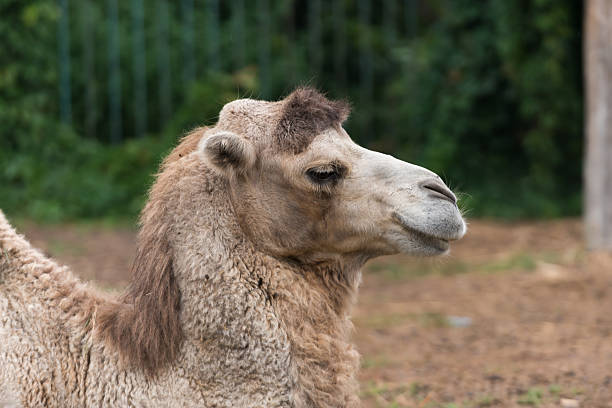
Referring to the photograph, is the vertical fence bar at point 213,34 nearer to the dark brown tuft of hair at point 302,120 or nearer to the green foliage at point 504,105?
the green foliage at point 504,105

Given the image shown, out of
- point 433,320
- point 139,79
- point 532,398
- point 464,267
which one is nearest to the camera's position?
point 532,398

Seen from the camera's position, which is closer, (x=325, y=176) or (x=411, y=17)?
(x=325, y=176)

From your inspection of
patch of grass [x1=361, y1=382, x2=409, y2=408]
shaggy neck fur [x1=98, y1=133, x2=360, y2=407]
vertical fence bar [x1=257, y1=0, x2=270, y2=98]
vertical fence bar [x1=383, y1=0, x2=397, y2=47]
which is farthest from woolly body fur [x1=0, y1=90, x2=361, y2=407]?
vertical fence bar [x1=383, y1=0, x2=397, y2=47]

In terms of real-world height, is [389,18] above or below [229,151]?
below

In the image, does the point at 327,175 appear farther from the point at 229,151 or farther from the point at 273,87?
the point at 273,87

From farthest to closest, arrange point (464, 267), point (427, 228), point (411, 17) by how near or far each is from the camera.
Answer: point (411, 17)
point (464, 267)
point (427, 228)

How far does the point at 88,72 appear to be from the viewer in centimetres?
1279

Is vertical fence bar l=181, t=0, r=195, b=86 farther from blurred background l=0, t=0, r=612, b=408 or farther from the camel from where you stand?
the camel

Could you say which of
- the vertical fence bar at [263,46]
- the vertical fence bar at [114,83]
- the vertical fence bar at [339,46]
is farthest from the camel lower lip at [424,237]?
the vertical fence bar at [339,46]

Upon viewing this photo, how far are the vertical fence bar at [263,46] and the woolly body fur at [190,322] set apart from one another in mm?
10038

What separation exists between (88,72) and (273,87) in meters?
2.96

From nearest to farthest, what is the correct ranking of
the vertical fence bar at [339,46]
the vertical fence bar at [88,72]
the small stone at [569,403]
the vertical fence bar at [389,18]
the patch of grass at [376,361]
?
the small stone at [569,403] < the patch of grass at [376,361] < the vertical fence bar at [88,72] < the vertical fence bar at [339,46] < the vertical fence bar at [389,18]

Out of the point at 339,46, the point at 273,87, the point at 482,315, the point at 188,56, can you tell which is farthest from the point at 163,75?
the point at 482,315

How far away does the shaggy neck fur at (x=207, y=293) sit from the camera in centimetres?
343
